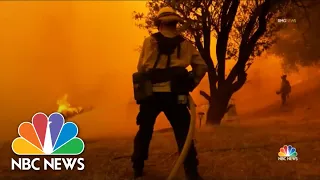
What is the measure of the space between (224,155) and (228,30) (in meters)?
1.88

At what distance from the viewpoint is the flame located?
175 inches

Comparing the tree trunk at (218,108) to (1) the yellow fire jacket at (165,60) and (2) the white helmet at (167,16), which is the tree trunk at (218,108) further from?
(2) the white helmet at (167,16)

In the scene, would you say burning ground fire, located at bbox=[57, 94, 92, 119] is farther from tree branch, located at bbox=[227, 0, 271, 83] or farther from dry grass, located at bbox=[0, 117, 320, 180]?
tree branch, located at bbox=[227, 0, 271, 83]

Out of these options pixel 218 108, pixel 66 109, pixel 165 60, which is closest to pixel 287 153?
pixel 218 108

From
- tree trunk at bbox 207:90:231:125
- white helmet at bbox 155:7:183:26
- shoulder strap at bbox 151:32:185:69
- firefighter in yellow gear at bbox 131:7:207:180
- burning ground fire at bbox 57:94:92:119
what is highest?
white helmet at bbox 155:7:183:26

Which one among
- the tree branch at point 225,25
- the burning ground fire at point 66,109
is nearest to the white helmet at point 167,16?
the burning ground fire at point 66,109

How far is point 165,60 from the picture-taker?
336 centimetres

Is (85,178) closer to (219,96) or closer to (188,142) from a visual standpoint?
(188,142)

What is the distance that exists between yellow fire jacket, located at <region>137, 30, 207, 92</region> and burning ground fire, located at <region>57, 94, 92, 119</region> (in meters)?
1.36

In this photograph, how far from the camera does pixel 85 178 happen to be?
12.5 feet

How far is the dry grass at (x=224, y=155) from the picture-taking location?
3.86 meters

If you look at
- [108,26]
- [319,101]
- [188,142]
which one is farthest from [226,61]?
[188,142]

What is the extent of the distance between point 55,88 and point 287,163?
8.48 feet

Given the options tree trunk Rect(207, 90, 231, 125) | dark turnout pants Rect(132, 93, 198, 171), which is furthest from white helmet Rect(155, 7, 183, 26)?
tree trunk Rect(207, 90, 231, 125)
